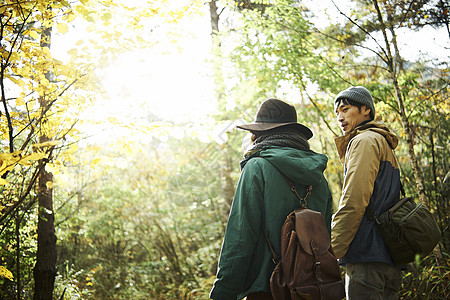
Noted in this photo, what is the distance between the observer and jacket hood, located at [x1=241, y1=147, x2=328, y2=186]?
164 centimetres

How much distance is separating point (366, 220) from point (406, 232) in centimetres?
21

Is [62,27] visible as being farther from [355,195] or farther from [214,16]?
[214,16]

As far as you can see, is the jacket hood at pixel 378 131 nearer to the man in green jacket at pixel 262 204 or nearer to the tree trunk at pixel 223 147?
the man in green jacket at pixel 262 204

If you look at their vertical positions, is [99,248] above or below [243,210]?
below

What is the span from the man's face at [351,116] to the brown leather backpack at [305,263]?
0.90 m

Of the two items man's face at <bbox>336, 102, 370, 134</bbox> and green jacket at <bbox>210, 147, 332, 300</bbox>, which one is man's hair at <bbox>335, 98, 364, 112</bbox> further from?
green jacket at <bbox>210, 147, 332, 300</bbox>

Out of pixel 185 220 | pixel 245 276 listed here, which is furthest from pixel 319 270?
pixel 185 220

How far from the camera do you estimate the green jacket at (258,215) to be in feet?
5.03

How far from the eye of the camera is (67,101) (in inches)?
110

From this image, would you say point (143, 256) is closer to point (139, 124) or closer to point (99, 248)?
point (99, 248)

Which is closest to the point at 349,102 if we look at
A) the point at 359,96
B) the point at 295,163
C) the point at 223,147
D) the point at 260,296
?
the point at 359,96

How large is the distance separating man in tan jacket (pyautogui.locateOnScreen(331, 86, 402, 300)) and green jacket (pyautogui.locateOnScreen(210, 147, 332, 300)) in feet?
1.22

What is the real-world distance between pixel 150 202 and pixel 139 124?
21.6 ft

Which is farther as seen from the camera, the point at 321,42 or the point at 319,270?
the point at 321,42
